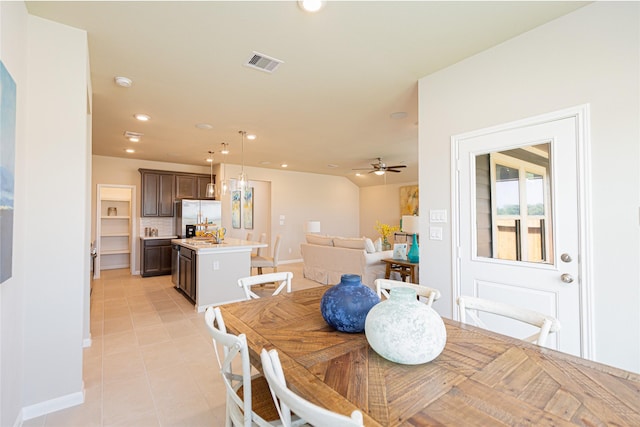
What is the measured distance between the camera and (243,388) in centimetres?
117

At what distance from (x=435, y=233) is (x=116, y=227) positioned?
24.0ft

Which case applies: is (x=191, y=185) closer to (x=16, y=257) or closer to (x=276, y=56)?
(x=276, y=56)

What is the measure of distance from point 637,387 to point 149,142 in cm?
617

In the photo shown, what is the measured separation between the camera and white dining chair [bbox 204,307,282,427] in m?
1.09

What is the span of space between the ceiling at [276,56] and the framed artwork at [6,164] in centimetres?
81

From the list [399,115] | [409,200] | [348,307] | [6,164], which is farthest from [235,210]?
[348,307]

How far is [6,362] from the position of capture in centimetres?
160

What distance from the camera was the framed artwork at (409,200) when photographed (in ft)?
27.3

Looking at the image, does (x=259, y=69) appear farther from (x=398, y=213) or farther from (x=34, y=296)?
(x=398, y=213)

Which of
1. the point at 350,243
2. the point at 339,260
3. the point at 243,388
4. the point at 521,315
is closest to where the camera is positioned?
the point at 243,388

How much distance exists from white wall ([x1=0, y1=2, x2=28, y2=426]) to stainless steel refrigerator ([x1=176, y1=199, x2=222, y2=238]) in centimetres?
460

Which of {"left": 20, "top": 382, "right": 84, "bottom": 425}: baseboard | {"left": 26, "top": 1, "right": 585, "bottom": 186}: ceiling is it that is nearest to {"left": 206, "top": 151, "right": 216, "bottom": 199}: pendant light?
{"left": 26, "top": 1, "right": 585, "bottom": 186}: ceiling

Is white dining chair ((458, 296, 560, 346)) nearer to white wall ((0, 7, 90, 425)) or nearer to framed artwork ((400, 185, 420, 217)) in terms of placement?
white wall ((0, 7, 90, 425))

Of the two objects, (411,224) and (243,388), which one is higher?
(411,224)
